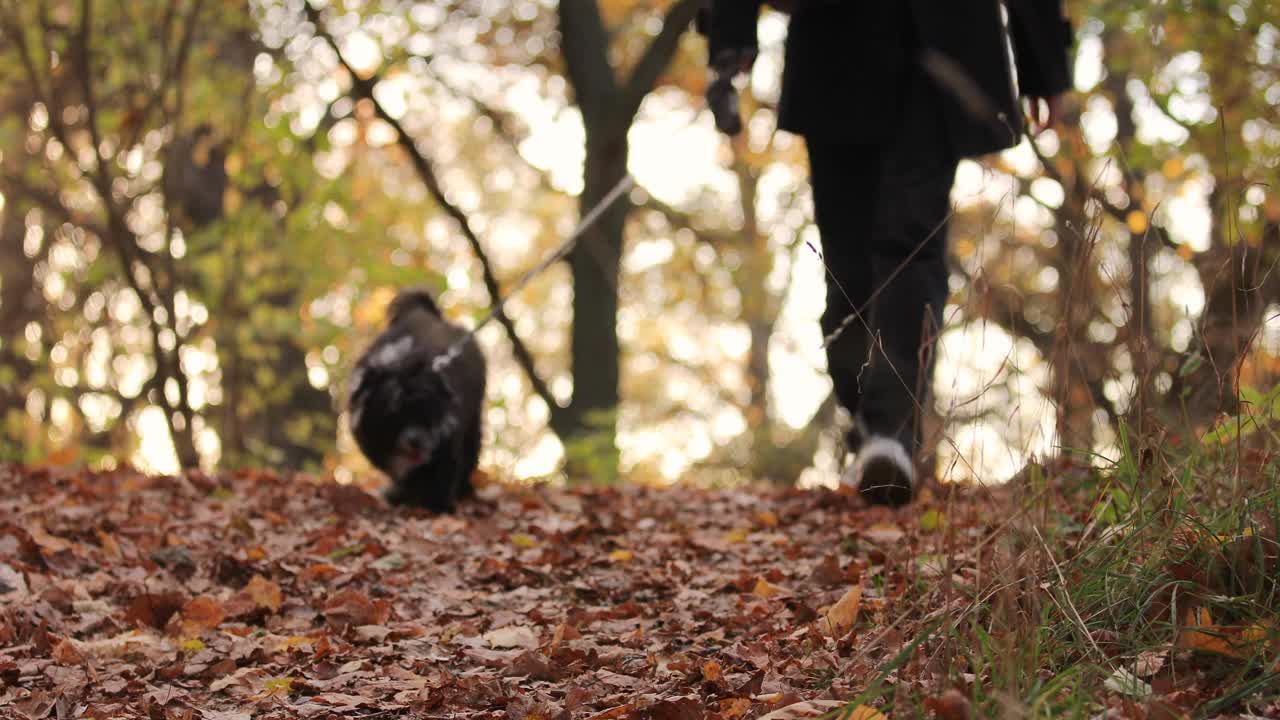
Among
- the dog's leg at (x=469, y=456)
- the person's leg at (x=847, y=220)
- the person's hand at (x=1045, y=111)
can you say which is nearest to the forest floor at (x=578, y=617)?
the dog's leg at (x=469, y=456)

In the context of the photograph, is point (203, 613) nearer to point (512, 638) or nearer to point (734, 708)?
point (512, 638)

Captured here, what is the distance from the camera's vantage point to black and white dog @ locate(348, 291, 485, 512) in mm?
4578

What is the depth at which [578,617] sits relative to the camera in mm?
2961

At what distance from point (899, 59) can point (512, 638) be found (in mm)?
2184

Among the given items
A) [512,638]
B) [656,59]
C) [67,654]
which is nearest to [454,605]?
[512,638]

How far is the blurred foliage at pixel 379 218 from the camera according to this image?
332 centimetres

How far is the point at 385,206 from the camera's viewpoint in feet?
36.4

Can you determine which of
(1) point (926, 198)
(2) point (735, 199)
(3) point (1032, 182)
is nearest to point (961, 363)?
(1) point (926, 198)

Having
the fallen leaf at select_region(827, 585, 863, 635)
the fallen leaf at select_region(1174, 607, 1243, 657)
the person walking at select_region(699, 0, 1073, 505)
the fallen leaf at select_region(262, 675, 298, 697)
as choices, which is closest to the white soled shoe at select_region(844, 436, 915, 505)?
the person walking at select_region(699, 0, 1073, 505)

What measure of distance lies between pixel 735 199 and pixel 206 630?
55.5ft

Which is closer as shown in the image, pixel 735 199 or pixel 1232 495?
pixel 1232 495

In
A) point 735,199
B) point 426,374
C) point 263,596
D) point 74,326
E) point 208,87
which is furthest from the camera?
point 735,199

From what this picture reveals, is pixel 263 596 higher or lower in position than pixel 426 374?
→ lower

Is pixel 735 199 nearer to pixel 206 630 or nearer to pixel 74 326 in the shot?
pixel 74 326
